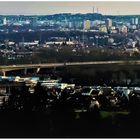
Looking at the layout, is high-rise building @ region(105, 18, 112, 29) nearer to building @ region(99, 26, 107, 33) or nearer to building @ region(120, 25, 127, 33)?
building @ region(99, 26, 107, 33)

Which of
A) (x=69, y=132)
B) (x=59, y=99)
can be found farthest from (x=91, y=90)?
(x=69, y=132)

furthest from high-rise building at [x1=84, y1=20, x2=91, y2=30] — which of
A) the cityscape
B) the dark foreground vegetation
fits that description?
the dark foreground vegetation

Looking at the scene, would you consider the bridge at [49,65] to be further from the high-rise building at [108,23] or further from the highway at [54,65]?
the high-rise building at [108,23]

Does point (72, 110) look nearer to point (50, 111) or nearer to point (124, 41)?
point (50, 111)

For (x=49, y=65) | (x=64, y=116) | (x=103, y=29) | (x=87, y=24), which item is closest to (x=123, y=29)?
(x=103, y=29)

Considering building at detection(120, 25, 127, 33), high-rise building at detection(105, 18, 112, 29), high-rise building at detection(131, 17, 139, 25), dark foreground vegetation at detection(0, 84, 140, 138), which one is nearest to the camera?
dark foreground vegetation at detection(0, 84, 140, 138)

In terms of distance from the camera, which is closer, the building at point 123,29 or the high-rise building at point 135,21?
the high-rise building at point 135,21

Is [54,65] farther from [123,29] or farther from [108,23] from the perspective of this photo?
[123,29]

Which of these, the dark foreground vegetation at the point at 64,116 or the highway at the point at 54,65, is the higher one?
the highway at the point at 54,65

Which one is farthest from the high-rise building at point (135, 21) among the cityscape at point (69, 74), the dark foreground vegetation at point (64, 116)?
the dark foreground vegetation at point (64, 116)
